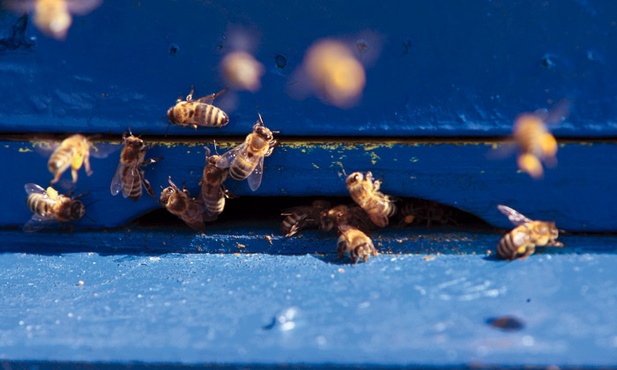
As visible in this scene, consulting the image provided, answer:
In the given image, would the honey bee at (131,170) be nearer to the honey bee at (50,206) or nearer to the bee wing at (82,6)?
the honey bee at (50,206)

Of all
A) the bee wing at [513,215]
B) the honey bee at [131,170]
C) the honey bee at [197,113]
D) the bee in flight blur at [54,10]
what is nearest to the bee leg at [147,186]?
the honey bee at [131,170]

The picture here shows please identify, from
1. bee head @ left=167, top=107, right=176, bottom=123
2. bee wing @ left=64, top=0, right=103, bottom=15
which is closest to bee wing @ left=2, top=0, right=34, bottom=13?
bee wing @ left=64, top=0, right=103, bottom=15

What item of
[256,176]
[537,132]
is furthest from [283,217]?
[537,132]

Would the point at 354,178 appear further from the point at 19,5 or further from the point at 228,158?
the point at 19,5

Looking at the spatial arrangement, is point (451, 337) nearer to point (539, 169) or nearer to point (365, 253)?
point (365, 253)

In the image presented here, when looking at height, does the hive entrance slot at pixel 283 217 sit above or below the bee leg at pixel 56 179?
above
